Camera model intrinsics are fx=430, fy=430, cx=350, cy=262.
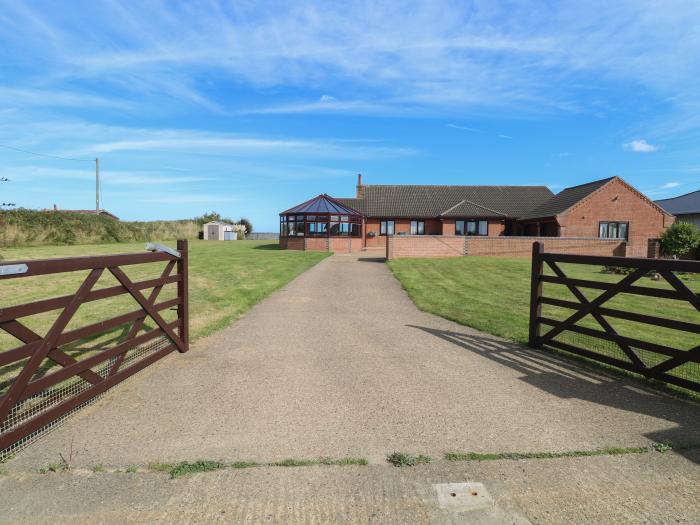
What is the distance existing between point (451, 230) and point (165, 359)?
3392cm

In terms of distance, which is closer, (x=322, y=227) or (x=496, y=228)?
(x=322, y=227)

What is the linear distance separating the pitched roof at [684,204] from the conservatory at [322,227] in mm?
37629

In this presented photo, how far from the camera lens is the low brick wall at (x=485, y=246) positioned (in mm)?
26453

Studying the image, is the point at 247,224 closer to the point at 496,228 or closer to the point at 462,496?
the point at 496,228

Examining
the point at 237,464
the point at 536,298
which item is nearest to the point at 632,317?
the point at 536,298

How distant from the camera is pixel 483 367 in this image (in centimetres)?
603

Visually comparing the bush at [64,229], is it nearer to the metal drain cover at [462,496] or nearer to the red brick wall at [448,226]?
the red brick wall at [448,226]

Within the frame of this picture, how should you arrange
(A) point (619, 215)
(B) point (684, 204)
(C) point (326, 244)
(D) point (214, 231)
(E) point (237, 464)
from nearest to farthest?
(E) point (237, 464) < (C) point (326, 244) < (A) point (619, 215) < (B) point (684, 204) < (D) point (214, 231)

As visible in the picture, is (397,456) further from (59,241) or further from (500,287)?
(59,241)

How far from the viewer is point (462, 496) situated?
118 inches

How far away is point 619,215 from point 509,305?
99.3 feet

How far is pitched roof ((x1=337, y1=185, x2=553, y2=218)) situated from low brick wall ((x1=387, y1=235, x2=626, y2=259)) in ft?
28.6

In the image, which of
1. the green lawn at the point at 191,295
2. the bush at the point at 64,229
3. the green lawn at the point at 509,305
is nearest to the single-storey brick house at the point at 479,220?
the green lawn at the point at 509,305

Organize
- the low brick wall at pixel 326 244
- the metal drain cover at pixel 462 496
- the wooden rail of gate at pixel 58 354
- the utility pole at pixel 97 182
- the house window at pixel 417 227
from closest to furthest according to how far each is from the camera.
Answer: the metal drain cover at pixel 462 496 < the wooden rail of gate at pixel 58 354 < the low brick wall at pixel 326 244 < the house window at pixel 417 227 < the utility pole at pixel 97 182
